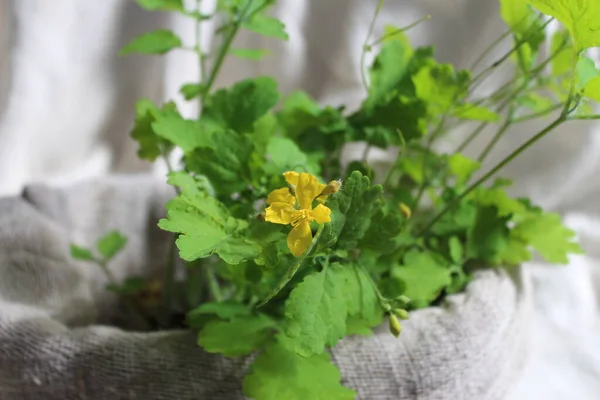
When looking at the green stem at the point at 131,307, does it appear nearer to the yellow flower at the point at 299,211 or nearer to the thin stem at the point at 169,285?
the thin stem at the point at 169,285

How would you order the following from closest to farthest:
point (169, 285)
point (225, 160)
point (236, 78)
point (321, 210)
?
point (321, 210) < point (225, 160) < point (169, 285) < point (236, 78)

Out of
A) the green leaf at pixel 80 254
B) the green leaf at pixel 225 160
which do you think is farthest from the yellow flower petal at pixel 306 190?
the green leaf at pixel 80 254

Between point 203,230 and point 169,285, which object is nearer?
point 203,230

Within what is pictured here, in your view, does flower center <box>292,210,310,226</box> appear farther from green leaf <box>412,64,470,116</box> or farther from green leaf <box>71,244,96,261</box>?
green leaf <box>71,244,96,261</box>

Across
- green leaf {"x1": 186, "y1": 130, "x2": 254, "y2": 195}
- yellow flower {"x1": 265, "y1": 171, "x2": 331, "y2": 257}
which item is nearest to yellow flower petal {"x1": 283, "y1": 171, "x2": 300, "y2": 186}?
yellow flower {"x1": 265, "y1": 171, "x2": 331, "y2": 257}

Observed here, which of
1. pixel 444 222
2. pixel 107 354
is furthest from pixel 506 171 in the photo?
pixel 107 354

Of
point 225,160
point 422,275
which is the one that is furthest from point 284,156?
point 422,275

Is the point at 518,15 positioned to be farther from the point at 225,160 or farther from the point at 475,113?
the point at 225,160
